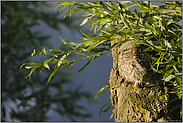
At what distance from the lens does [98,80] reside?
1.02m

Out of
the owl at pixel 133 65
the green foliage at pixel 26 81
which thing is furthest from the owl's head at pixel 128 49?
the green foliage at pixel 26 81

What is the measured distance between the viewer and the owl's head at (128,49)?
0.36 meters

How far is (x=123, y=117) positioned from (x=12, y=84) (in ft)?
2.96

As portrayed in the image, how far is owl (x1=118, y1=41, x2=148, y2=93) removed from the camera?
0.34m

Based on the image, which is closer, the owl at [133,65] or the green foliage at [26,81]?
the owl at [133,65]

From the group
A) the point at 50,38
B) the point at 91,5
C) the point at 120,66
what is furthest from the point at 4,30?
the point at 120,66

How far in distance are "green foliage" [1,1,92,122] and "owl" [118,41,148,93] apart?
2.36 ft

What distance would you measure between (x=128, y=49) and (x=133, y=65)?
5cm

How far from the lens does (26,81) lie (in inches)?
40.9

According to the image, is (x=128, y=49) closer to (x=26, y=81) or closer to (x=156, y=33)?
(x=156, y=33)

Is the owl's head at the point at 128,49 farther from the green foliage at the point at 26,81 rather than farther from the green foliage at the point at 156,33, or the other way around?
the green foliage at the point at 26,81

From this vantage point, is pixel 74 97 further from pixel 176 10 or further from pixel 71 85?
pixel 176 10

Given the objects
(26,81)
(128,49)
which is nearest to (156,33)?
(128,49)

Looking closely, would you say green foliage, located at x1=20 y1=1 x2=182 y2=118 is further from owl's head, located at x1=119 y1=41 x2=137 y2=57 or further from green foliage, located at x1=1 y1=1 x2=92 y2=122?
green foliage, located at x1=1 y1=1 x2=92 y2=122
